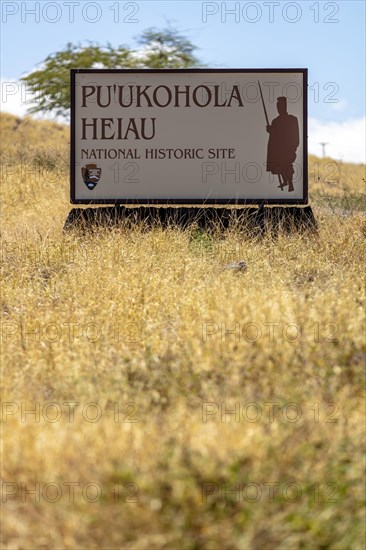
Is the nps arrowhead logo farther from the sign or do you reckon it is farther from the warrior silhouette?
the warrior silhouette

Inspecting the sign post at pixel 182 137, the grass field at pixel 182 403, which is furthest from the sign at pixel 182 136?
the grass field at pixel 182 403

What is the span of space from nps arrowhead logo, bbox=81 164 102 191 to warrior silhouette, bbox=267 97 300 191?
2.57 meters

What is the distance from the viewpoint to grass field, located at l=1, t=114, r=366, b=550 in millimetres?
3600

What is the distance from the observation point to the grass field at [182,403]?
3.60 meters

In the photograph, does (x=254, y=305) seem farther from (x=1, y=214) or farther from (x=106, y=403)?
(x=1, y=214)

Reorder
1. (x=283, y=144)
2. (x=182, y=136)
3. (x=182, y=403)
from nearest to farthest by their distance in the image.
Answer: (x=182, y=403), (x=182, y=136), (x=283, y=144)

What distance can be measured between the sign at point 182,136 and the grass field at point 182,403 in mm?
2961

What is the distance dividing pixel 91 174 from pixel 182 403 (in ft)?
26.6

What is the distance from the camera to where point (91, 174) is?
12266mm

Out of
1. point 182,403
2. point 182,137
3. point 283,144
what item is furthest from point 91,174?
point 182,403

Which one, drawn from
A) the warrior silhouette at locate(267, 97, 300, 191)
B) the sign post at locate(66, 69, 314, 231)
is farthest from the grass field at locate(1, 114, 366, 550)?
the warrior silhouette at locate(267, 97, 300, 191)

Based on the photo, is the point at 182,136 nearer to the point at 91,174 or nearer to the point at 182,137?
the point at 182,137

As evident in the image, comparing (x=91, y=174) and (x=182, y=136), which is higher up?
(x=182, y=136)

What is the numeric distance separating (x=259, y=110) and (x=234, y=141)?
2.01 ft
